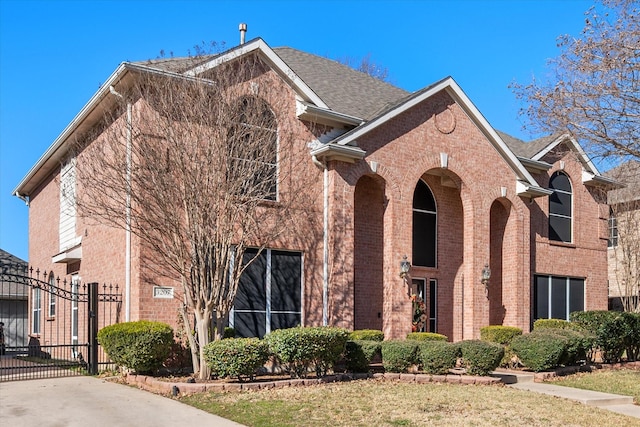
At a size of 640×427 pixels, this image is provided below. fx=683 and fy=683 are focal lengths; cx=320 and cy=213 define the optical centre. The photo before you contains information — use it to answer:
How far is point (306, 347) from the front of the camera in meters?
13.5

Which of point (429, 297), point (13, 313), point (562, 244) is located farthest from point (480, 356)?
point (13, 313)

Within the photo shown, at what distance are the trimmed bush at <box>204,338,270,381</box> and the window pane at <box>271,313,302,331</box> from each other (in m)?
3.70

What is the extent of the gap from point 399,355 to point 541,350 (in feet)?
12.8

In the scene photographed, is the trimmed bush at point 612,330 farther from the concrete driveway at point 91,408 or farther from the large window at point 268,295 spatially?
the concrete driveway at point 91,408

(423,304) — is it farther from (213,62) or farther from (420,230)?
(213,62)

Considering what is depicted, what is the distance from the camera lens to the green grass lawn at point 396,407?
10289 millimetres

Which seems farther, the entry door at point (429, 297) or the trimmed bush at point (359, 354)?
the entry door at point (429, 297)

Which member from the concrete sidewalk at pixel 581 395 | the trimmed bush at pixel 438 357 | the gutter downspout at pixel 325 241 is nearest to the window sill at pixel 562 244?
the concrete sidewalk at pixel 581 395

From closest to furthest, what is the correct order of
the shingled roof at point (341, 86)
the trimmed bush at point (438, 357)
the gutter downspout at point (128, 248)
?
the gutter downspout at point (128, 248)
the trimmed bush at point (438, 357)
the shingled roof at point (341, 86)

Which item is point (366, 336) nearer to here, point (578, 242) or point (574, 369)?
point (574, 369)

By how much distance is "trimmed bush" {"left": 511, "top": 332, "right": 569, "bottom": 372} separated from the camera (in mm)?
16500

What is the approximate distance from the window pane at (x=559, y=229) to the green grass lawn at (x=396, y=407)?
12.0 m

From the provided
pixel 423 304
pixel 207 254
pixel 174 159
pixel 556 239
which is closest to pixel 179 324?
pixel 207 254

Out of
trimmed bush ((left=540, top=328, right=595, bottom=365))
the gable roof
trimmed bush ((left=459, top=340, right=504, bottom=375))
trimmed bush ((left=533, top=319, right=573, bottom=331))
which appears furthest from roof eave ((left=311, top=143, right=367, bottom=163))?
trimmed bush ((left=533, top=319, right=573, bottom=331))
